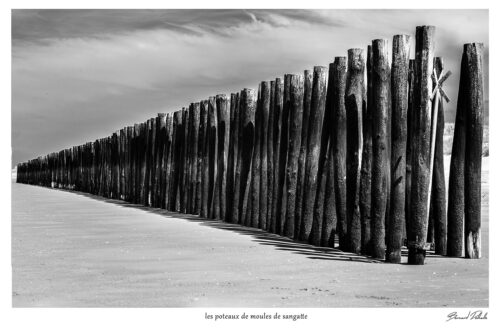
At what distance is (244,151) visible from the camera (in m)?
9.59

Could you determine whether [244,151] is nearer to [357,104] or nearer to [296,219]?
[296,219]

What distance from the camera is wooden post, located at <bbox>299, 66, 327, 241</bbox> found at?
7531 millimetres

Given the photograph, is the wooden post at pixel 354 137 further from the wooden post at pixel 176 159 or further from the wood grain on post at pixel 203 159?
the wooden post at pixel 176 159

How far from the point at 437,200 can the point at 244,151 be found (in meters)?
3.30

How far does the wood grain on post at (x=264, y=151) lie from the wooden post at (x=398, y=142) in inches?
107

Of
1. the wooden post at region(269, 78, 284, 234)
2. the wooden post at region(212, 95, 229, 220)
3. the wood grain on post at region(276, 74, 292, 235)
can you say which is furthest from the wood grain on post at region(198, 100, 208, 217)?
the wood grain on post at region(276, 74, 292, 235)

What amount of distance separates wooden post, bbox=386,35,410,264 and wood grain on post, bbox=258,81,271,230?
2.73m

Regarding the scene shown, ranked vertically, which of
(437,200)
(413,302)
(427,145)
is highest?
(427,145)

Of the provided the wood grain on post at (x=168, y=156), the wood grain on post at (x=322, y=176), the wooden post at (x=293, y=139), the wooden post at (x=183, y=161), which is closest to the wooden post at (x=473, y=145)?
the wood grain on post at (x=322, y=176)

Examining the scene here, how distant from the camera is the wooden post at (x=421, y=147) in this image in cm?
602

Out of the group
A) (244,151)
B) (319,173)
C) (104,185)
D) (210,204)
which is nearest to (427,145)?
(319,173)

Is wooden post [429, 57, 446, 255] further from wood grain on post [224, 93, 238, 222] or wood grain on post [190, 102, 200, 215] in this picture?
wood grain on post [190, 102, 200, 215]
